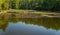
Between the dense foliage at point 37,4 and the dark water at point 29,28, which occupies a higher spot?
the dark water at point 29,28

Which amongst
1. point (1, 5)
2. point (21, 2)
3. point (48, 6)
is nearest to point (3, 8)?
point (1, 5)

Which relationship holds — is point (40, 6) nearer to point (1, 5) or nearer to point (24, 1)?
point (24, 1)

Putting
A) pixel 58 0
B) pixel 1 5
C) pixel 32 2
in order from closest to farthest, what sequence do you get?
pixel 1 5 < pixel 58 0 < pixel 32 2

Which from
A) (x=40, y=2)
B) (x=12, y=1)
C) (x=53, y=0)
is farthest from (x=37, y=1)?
(x=12, y=1)

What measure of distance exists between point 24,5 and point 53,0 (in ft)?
42.9

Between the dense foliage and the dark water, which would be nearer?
the dark water

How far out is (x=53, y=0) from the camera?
200 ft

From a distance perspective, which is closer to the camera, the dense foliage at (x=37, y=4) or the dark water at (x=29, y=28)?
the dark water at (x=29, y=28)

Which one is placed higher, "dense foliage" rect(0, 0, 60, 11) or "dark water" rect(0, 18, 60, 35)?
"dark water" rect(0, 18, 60, 35)

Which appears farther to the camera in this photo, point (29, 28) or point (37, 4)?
point (37, 4)

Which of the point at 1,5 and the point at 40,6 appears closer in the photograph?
the point at 1,5

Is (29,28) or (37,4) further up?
(29,28)

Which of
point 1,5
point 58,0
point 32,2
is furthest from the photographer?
point 32,2

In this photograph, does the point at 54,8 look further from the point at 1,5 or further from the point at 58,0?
the point at 1,5
